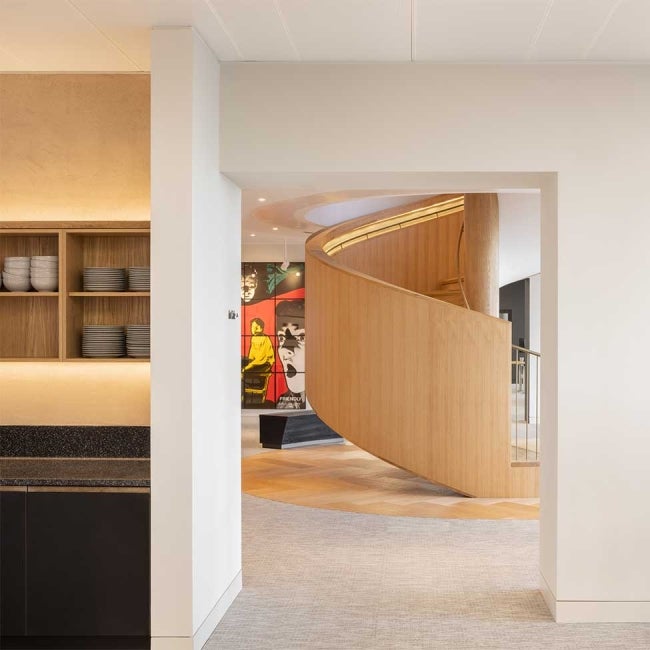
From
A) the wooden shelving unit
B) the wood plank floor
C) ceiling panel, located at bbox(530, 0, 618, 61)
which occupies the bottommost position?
the wood plank floor

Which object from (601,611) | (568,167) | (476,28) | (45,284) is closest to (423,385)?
(601,611)

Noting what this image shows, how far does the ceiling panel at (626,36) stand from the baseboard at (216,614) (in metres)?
3.53

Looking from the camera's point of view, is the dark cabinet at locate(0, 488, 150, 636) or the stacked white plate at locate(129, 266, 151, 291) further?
the stacked white plate at locate(129, 266, 151, 291)

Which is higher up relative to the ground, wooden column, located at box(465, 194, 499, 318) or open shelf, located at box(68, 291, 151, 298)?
wooden column, located at box(465, 194, 499, 318)

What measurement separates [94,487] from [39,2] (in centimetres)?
225

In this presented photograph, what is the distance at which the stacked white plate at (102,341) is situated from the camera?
4785mm

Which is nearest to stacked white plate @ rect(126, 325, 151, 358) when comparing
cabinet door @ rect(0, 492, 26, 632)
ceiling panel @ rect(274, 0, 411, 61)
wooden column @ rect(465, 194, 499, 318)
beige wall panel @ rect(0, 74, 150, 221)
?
beige wall panel @ rect(0, 74, 150, 221)

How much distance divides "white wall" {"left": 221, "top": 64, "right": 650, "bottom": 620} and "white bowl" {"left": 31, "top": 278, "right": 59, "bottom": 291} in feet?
3.67

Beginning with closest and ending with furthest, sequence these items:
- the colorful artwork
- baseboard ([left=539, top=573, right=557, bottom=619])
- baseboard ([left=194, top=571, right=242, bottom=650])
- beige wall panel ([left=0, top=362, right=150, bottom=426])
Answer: baseboard ([left=194, top=571, right=242, bottom=650]) → baseboard ([left=539, top=573, right=557, bottom=619]) → beige wall panel ([left=0, top=362, right=150, bottom=426]) → the colorful artwork

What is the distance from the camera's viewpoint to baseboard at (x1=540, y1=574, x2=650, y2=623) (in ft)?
15.6

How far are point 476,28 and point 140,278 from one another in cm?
215

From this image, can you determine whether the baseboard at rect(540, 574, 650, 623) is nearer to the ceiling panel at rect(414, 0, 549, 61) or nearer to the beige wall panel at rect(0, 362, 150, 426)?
the beige wall panel at rect(0, 362, 150, 426)

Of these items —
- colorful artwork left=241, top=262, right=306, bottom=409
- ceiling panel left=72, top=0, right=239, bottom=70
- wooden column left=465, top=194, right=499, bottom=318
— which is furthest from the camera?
colorful artwork left=241, top=262, right=306, bottom=409

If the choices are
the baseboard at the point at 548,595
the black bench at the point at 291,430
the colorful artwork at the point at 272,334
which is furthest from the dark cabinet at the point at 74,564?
the colorful artwork at the point at 272,334
